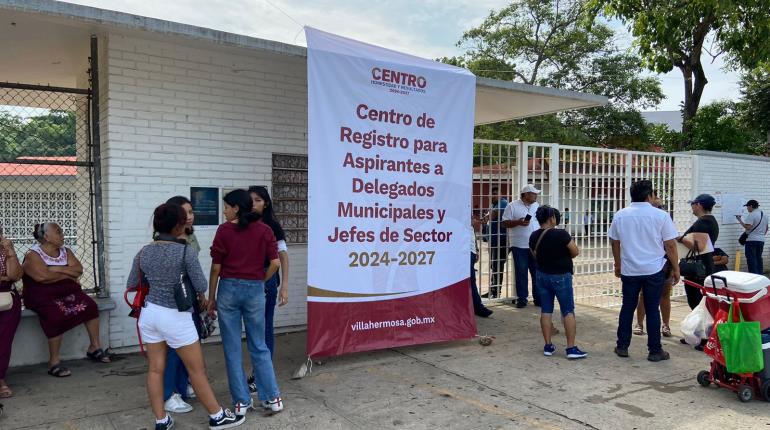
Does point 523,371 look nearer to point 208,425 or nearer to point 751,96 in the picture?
point 208,425

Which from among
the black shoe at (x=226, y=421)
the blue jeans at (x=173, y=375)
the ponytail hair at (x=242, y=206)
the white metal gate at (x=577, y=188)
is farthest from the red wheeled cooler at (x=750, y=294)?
the blue jeans at (x=173, y=375)

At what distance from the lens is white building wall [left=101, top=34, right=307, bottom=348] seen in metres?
5.36

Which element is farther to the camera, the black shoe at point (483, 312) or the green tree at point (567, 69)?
the green tree at point (567, 69)

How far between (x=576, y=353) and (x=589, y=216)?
348 centimetres

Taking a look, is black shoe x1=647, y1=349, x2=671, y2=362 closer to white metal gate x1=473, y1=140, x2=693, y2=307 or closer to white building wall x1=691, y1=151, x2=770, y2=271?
white metal gate x1=473, y1=140, x2=693, y2=307

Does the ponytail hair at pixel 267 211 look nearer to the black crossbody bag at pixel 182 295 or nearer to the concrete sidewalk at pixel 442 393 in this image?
the black crossbody bag at pixel 182 295

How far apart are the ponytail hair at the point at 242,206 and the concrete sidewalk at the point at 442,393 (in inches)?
54.4

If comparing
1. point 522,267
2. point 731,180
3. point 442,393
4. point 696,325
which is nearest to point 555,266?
point 696,325

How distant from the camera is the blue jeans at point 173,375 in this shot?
13.1 ft

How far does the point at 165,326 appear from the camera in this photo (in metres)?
3.52

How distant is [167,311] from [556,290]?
141 inches

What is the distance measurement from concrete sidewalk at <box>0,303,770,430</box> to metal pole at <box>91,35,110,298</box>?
798 millimetres

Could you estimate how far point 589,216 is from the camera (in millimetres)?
8484

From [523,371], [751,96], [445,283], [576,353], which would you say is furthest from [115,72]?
[751,96]
